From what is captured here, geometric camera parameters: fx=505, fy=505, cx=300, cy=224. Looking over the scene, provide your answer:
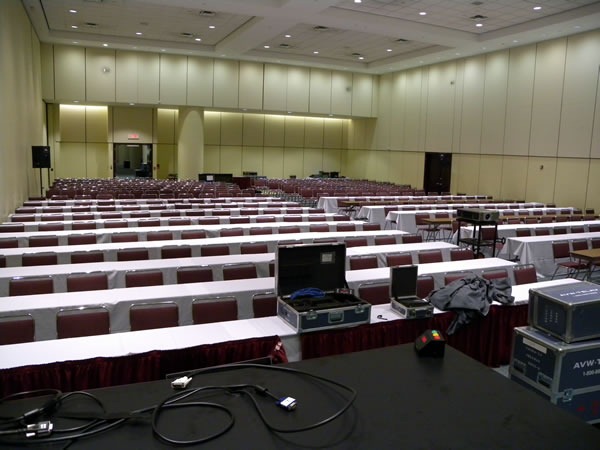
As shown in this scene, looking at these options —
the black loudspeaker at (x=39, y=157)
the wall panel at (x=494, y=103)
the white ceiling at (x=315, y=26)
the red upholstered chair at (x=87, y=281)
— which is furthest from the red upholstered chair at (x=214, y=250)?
the wall panel at (x=494, y=103)

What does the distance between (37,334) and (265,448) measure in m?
4.11

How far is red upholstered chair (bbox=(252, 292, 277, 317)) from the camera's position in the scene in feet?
18.0

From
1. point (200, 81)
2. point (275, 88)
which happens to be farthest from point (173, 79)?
point (275, 88)

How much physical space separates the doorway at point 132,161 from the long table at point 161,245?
21.4 m

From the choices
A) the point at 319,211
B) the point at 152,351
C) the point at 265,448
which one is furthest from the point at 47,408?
the point at 319,211

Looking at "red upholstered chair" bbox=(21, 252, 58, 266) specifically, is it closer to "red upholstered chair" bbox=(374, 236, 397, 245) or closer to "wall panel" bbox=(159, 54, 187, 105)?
"red upholstered chair" bbox=(374, 236, 397, 245)

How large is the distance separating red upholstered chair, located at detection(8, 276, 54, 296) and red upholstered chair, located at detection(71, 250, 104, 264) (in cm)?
141

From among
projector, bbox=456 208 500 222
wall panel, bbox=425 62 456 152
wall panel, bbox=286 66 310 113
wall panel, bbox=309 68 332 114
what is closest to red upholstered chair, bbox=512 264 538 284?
projector, bbox=456 208 500 222

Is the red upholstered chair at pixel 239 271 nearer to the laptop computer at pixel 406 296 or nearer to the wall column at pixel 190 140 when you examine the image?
the laptop computer at pixel 406 296

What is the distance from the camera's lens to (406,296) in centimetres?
529

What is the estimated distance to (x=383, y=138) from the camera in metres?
29.8

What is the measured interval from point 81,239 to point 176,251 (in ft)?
6.63

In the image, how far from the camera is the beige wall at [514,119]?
696 inches

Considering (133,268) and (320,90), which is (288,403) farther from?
(320,90)
